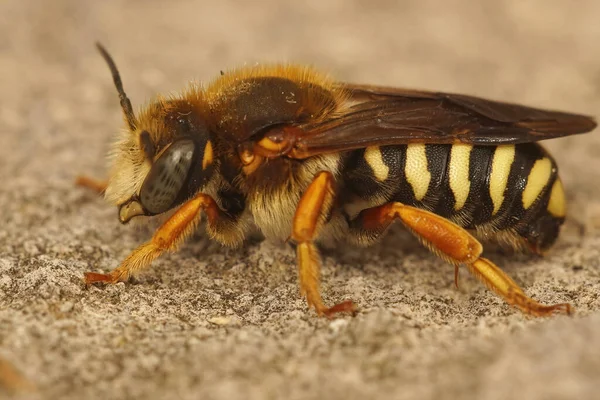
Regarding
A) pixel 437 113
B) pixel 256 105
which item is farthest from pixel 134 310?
pixel 437 113

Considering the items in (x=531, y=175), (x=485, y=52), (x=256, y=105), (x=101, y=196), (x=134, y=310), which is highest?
(x=485, y=52)

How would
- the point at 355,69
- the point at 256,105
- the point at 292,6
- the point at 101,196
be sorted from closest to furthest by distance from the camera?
1. the point at 256,105
2. the point at 101,196
3. the point at 355,69
4. the point at 292,6

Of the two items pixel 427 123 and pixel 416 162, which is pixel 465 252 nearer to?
pixel 416 162

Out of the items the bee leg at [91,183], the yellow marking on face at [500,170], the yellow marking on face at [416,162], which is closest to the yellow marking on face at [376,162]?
the yellow marking on face at [416,162]

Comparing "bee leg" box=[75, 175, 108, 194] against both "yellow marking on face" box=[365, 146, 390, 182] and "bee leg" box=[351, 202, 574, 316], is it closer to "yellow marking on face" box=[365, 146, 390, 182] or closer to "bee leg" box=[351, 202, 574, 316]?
"yellow marking on face" box=[365, 146, 390, 182]

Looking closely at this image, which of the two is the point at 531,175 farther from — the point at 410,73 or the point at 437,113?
the point at 410,73

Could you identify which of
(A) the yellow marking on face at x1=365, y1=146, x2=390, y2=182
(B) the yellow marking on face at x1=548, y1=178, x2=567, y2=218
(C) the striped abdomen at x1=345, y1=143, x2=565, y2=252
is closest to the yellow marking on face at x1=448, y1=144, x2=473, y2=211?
(C) the striped abdomen at x1=345, y1=143, x2=565, y2=252

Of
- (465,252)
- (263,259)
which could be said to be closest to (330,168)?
(263,259)
